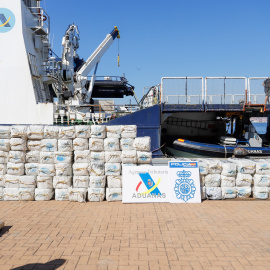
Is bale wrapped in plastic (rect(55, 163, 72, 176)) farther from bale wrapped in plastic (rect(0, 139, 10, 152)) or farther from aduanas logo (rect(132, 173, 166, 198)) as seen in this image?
aduanas logo (rect(132, 173, 166, 198))

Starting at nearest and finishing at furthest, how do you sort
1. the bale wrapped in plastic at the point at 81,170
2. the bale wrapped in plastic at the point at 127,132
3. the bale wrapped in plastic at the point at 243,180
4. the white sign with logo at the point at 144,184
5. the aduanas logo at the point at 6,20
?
the white sign with logo at the point at 144,184, the bale wrapped in plastic at the point at 81,170, the bale wrapped in plastic at the point at 243,180, the bale wrapped in plastic at the point at 127,132, the aduanas logo at the point at 6,20

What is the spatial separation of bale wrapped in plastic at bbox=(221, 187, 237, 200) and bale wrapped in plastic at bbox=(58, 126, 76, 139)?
5.07m

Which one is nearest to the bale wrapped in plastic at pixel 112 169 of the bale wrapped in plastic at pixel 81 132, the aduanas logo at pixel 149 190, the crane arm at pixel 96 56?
the aduanas logo at pixel 149 190

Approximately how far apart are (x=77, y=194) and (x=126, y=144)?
2.17 meters

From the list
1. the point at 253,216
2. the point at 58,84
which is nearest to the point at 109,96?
the point at 58,84

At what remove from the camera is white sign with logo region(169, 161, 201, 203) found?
7609mm

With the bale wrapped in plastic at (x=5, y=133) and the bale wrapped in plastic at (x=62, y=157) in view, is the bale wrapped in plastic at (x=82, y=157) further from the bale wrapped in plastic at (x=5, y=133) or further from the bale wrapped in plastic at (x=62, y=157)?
the bale wrapped in plastic at (x=5, y=133)

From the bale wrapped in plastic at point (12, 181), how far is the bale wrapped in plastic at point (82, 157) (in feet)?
6.21

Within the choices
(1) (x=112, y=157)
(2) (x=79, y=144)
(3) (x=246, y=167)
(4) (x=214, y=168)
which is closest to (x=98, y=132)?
(2) (x=79, y=144)

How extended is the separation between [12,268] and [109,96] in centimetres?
3238

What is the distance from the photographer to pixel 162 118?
50.9ft

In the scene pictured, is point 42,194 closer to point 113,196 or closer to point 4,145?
point 4,145

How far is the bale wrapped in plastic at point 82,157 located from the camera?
8000mm

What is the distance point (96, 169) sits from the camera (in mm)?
7852
